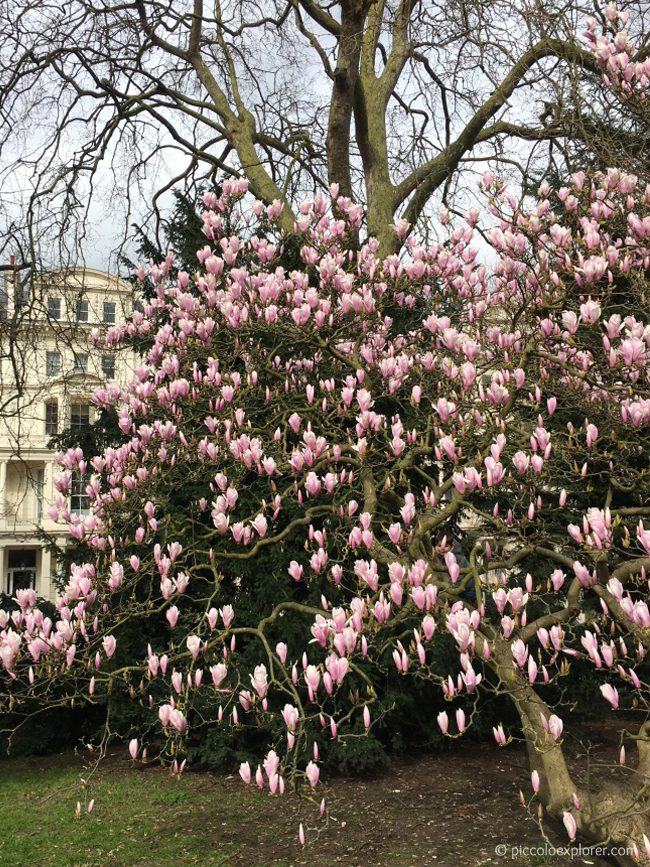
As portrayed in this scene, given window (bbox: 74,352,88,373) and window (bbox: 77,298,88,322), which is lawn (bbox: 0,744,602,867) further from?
window (bbox: 77,298,88,322)

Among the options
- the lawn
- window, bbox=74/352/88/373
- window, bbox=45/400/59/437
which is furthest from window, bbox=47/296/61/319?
the lawn

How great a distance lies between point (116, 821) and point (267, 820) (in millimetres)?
1056

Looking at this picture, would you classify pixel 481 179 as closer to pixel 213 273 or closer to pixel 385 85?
pixel 213 273

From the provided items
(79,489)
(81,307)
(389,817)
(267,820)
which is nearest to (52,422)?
(79,489)

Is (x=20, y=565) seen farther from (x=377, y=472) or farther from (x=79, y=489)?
(x=377, y=472)

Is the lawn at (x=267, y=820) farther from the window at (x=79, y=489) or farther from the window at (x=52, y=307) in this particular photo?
the window at (x=52, y=307)

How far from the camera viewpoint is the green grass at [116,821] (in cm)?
461

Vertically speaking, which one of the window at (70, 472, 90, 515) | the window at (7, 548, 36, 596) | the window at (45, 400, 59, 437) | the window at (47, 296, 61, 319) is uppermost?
the window at (47, 296, 61, 319)

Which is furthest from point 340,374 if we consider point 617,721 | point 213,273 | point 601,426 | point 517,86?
point 617,721

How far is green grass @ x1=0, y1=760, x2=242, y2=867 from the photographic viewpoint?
461 centimetres

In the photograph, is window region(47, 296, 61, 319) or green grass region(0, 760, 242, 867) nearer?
green grass region(0, 760, 242, 867)

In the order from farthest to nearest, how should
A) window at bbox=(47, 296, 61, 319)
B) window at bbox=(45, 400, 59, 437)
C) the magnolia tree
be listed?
1. window at bbox=(45, 400, 59, 437)
2. window at bbox=(47, 296, 61, 319)
3. the magnolia tree

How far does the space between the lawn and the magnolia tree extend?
1.27ft

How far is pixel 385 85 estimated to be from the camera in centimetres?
995
